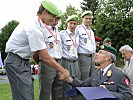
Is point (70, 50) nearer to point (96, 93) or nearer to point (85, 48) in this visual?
point (85, 48)

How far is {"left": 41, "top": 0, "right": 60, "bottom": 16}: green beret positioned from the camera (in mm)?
3998

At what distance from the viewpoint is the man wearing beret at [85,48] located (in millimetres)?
6316

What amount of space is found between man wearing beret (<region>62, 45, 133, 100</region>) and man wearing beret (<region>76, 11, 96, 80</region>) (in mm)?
1929

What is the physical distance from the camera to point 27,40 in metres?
3.88

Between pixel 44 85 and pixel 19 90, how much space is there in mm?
1173

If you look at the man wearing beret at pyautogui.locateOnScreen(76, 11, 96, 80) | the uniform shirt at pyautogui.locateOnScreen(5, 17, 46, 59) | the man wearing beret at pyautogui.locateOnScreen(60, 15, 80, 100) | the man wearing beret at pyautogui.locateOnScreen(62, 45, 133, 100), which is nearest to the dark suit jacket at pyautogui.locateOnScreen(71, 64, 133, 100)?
the man wearing beret at pyautogui.locateOnScreen(62, 45, 133, 100)

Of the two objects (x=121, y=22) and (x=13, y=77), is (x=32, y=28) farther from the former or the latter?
(x=121, y=22)

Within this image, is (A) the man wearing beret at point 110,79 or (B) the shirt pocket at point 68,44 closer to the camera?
(A) the man wearing beret at point 110,79

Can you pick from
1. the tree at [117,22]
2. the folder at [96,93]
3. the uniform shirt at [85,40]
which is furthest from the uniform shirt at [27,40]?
the tree at [117,22]

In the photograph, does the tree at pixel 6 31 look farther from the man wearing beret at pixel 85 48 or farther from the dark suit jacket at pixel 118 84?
the dark suit jacket at pixel 118 84

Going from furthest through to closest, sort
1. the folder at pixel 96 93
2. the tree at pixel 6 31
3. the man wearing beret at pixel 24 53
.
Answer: the tree at pixel 6 31
the man wearing beret at pixel 24 53
the folder at pixel 96 93

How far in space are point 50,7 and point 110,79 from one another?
1.25 metres

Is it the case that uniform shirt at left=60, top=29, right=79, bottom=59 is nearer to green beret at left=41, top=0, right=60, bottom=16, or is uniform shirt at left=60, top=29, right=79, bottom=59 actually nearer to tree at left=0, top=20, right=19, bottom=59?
green beret at left=41, top=0, right=60, bottom=16

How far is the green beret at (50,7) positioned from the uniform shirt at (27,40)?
0.19 meters
